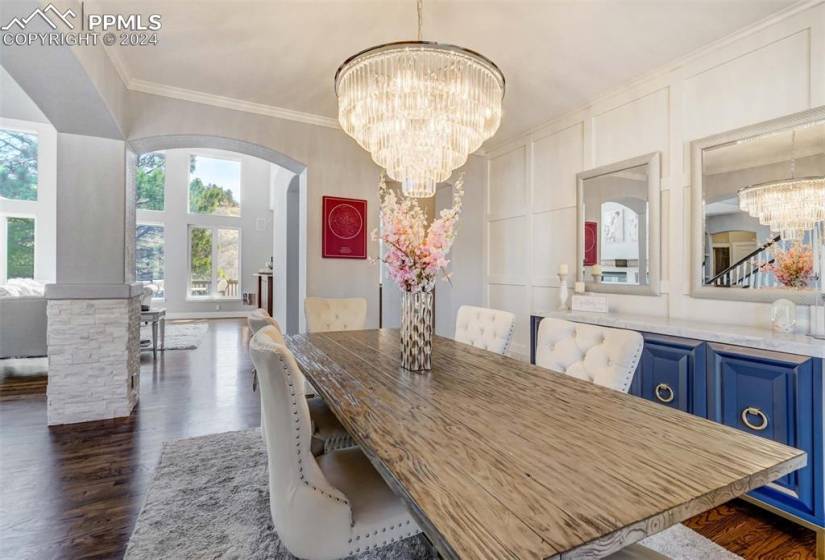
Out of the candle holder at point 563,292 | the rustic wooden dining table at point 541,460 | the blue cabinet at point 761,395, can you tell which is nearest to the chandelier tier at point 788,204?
the blue cabinet at point 761,395

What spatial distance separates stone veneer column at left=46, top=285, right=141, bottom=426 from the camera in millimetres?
3016

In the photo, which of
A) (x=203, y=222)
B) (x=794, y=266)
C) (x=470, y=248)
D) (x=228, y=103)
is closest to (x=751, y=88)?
(x=794, y=266)

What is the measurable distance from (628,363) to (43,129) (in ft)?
34.0

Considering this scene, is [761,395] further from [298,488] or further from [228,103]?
[228,103]

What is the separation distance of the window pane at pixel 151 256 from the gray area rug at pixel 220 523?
8.29 metres

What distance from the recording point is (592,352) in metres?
1.69

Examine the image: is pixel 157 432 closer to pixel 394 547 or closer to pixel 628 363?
pixel 394 547

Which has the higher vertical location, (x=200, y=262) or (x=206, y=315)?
(x=200, y=262)

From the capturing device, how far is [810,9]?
2.18 metres

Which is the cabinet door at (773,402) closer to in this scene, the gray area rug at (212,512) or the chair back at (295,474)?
the gray area rug at (212,512)

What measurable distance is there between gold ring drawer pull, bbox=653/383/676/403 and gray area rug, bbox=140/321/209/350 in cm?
602

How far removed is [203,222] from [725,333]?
1049 centimetres

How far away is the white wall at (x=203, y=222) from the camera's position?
30.5 feet

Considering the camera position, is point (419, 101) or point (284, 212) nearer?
point (419, 101)
